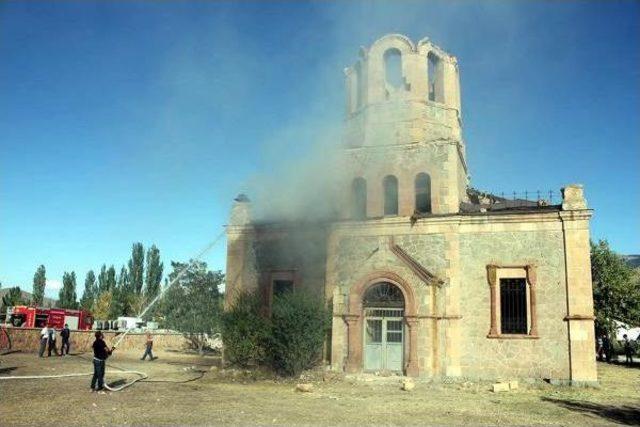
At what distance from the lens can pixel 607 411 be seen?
1402 centimetres

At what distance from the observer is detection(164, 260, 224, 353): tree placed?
36406 mm

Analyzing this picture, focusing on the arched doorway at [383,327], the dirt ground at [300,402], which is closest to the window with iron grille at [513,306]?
the dirt ground at [300,402]

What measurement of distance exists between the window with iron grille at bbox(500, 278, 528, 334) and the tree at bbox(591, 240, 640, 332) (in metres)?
17.7

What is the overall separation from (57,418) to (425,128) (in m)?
18.1

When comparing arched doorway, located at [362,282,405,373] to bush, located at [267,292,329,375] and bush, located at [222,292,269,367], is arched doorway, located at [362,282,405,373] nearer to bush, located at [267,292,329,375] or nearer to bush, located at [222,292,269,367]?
bush, located at [267,292,329,375]

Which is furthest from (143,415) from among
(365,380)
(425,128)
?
(425,128)

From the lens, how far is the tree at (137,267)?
65875 millimetres

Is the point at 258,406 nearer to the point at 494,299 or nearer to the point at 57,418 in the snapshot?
the point at 57,418

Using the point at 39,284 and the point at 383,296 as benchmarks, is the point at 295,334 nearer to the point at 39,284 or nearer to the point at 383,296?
the point at 383,296

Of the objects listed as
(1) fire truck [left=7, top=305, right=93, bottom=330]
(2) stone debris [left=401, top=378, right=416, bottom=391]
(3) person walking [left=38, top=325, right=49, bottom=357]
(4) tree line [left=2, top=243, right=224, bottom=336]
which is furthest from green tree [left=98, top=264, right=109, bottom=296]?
(2) stone debris [left=401, top=378, right=416, bottom=391]

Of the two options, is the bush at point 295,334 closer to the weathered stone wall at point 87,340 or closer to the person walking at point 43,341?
the person walking at point 43,341

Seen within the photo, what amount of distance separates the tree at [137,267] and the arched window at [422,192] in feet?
170

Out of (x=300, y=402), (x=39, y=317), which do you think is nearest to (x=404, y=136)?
(x=300, y=402)

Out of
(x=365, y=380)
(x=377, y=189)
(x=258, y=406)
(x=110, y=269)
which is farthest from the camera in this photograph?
(x=110, y=269)
